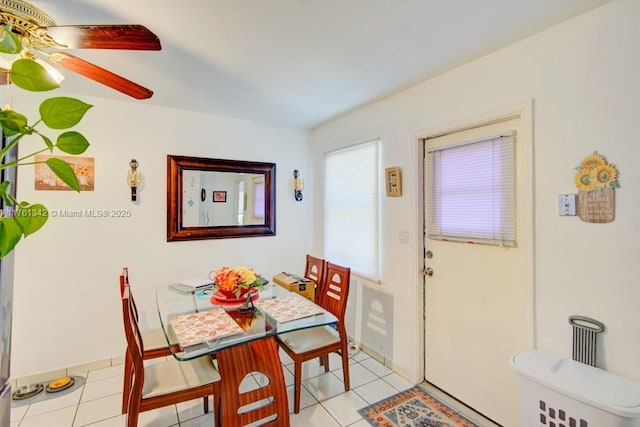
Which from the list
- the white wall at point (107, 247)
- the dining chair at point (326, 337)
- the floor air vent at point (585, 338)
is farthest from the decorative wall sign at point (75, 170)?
the floor air vent at point (585, 338)

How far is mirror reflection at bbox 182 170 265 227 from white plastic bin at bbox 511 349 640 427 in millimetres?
2759

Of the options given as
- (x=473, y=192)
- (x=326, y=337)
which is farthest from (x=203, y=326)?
(x=473, y=192)

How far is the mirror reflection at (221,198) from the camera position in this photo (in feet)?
10.3

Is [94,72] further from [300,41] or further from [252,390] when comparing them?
[252,390]

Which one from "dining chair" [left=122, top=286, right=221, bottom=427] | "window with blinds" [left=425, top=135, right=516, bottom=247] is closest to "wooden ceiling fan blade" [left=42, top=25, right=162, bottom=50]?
"dining chair" [left=122, top=286, right=221, bottom=427]

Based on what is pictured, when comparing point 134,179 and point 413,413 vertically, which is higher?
point 134,179

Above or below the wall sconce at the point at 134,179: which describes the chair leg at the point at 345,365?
below

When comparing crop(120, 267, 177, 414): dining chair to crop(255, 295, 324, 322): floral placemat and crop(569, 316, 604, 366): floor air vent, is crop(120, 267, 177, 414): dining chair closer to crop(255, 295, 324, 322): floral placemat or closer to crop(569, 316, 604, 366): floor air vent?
crop(255, 295, 324, 322): floral placemat

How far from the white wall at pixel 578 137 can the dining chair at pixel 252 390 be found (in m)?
1.57

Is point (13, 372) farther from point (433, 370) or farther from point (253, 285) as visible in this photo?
point (433, 370)

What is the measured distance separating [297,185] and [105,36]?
259 centimetres

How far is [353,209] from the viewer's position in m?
3.20

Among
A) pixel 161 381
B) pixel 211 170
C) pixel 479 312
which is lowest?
pixel 161 381

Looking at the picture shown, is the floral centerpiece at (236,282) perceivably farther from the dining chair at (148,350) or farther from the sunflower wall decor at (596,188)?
the sunflower wall decor at (596,188)
